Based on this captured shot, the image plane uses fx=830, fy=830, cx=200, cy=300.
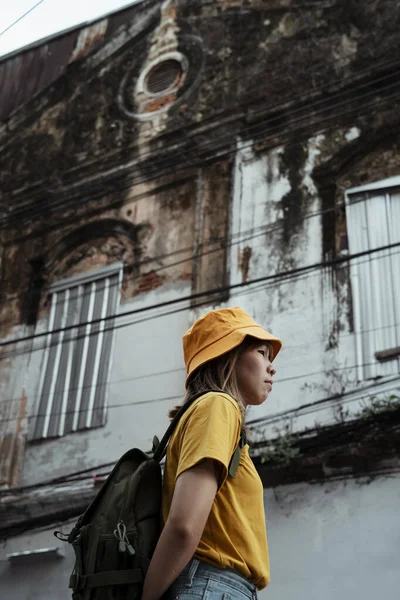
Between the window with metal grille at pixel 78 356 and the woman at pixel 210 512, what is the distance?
6.46 m

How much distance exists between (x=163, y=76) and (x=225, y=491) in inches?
363

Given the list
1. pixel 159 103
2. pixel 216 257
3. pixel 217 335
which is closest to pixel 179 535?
pixel 217 335

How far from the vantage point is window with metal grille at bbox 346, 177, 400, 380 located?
7520 mm

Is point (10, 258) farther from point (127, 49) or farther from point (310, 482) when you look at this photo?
point (310, 482)

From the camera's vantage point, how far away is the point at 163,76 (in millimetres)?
10727

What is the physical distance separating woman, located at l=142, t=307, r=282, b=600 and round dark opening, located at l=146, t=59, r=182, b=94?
8.70 metres

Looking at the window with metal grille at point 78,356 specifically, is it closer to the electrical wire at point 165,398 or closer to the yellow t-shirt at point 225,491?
the electrical wire at point 165,398

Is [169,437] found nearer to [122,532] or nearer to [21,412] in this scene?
[122,532]

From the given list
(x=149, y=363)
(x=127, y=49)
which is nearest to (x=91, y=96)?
(x=127, y=49)

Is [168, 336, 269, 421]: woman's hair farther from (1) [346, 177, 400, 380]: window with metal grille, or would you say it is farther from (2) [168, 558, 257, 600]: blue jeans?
(1) [346, 177, 400, 380]: window with metal grille

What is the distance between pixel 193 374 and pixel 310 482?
192 inches

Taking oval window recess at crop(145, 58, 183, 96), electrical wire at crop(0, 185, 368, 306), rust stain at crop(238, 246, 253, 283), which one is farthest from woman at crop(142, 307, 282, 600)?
oval window recess at crop(145, 58, 183, 96)

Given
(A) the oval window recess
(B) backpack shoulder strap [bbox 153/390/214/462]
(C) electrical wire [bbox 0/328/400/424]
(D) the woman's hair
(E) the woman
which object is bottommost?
(E) the woman

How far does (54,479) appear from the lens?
337 inches
